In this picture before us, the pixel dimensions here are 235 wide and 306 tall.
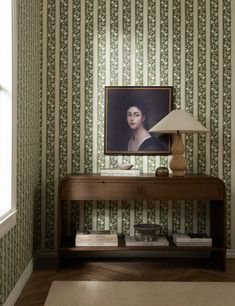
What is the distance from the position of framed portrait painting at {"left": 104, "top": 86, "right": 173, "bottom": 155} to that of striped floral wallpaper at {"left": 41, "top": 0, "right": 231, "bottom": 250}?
0.07 m

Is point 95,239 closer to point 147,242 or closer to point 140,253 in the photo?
point 147,242

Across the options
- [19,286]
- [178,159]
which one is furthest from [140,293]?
[178,159]

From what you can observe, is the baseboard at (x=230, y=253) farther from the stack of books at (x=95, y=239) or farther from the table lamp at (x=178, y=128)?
the stack of books at (x=95, y=239)

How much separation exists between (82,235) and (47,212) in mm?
570

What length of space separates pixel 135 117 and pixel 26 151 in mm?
1194

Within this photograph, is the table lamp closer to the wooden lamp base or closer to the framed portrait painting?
the wooden lamp base

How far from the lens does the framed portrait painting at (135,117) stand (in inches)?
173

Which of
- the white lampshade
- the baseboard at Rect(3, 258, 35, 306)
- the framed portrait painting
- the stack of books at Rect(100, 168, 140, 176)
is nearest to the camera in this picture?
the baseboard at Rect(3, 258, 35, 306)

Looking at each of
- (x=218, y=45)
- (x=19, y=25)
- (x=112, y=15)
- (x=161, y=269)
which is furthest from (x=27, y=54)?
(x=161, y=269)

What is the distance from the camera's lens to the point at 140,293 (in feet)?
10.9

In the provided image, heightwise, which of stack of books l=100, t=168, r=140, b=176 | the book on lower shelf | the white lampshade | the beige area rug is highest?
the white lampshade

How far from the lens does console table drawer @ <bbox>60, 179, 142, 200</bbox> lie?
12.9ft

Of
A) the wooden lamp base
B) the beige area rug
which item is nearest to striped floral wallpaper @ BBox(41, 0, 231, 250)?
the wooden lamp base

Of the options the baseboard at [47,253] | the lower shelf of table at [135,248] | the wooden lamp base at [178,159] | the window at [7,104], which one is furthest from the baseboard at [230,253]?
the window at [7,104]
